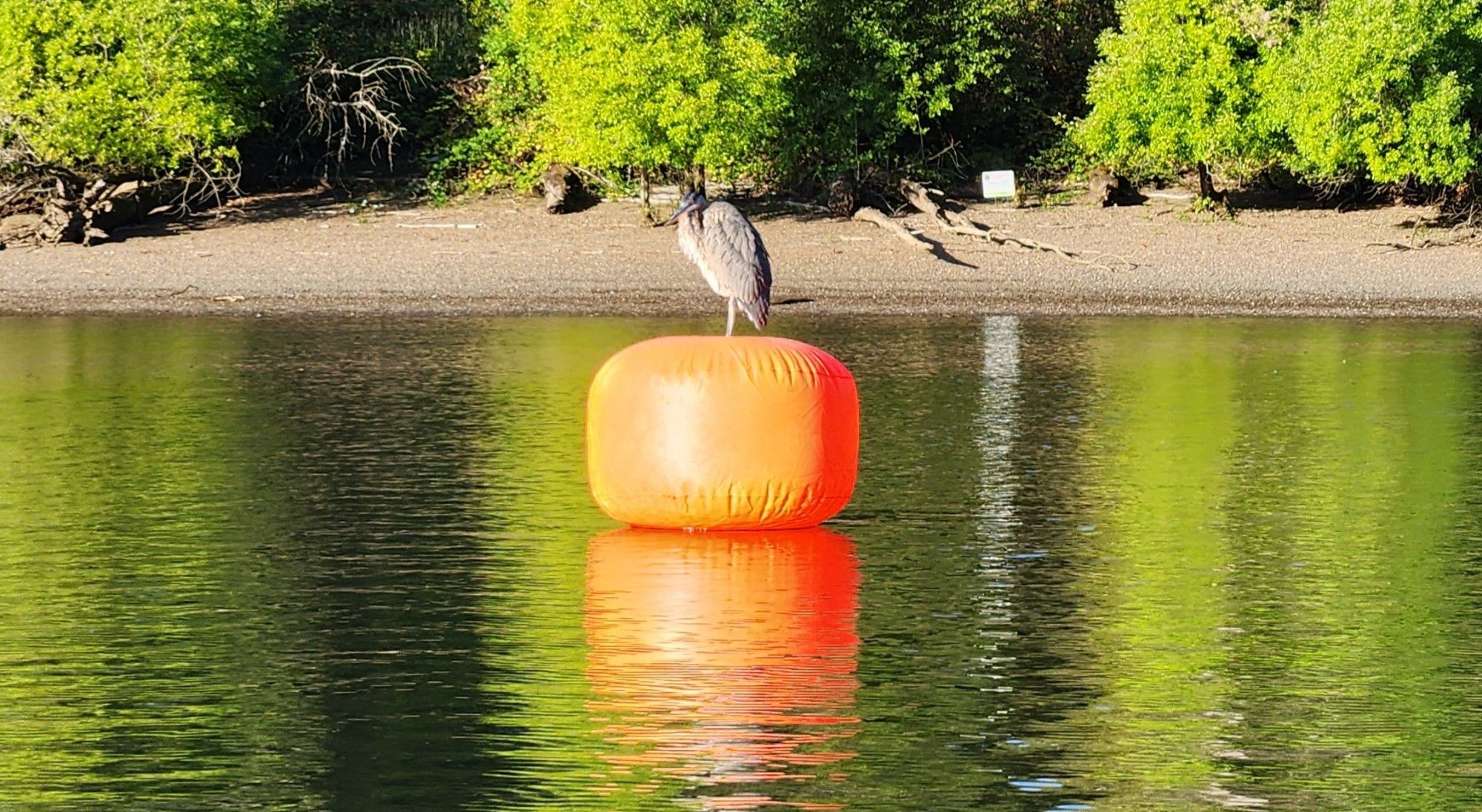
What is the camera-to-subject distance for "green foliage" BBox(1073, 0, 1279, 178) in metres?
32.3

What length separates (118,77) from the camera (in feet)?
104

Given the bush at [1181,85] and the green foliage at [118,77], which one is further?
the bush at [1181,85]

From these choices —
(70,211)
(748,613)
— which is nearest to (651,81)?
(70,211)

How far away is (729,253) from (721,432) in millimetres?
2078

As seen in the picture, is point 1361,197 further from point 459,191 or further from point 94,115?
point 94,115

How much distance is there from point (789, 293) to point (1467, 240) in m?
10.1

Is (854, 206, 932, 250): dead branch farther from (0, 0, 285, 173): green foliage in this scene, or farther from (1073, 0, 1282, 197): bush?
(0, 0, 285, 173): green foliage

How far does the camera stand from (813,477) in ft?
41.1

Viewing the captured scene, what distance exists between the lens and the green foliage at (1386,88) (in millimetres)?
30609

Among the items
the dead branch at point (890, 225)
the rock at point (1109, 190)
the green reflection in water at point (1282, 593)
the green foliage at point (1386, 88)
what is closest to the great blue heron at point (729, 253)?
the green reflection in water at point (1282, 593)

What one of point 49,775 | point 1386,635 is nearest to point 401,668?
point 49,775

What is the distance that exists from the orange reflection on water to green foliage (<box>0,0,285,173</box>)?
2055 cm

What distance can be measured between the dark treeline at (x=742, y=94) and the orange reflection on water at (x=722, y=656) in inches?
770

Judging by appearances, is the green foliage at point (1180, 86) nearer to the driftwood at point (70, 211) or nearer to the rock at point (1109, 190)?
the rock at point (1109, 190)
